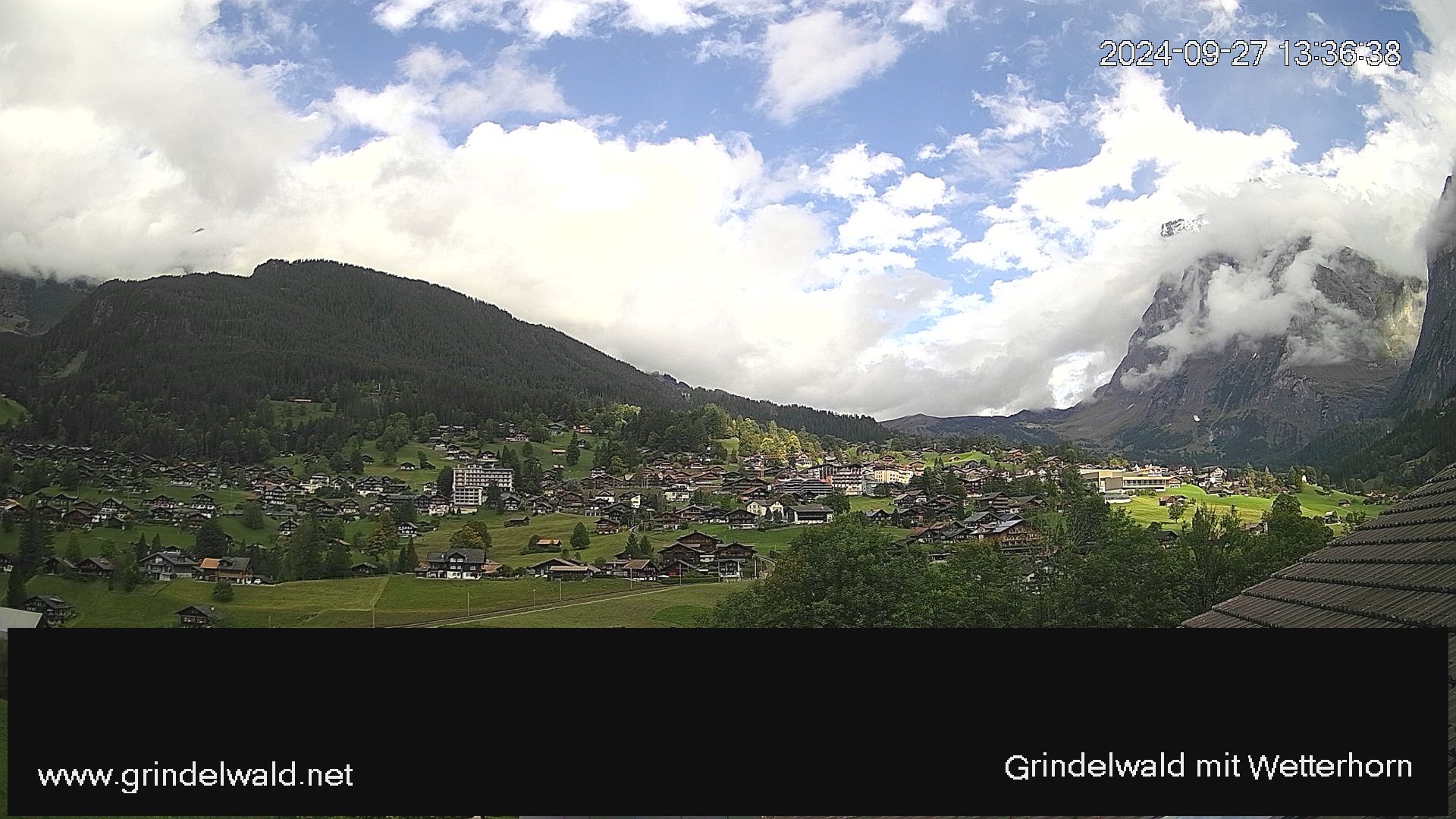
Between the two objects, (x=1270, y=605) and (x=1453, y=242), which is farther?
(x=1453, y=242)

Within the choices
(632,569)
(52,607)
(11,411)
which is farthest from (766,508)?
(11,411)

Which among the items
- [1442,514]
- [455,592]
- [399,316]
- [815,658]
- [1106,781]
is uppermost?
[399,316]

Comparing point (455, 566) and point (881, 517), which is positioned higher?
point (881, 517)

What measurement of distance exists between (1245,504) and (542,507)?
178 ft

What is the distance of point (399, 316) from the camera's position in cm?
14300

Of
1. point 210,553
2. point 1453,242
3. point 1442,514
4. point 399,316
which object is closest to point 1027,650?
point 1442,514

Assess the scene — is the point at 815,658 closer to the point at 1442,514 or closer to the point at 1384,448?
the point at 1442,514

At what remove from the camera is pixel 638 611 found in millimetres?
40281

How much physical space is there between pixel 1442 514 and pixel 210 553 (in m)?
65.2

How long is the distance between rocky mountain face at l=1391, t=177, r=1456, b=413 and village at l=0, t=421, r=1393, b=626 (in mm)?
61962

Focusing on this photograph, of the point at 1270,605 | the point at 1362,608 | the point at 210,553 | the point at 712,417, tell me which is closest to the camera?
the point at 1362,608

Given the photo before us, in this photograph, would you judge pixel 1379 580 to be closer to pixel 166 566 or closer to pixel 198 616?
pixel 198 616

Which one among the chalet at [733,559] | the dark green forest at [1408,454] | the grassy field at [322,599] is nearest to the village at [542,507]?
the chalet at [733,559]

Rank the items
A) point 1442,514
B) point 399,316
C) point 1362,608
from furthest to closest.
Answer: point 399,316 → point 1442,514 → point 1362,608
